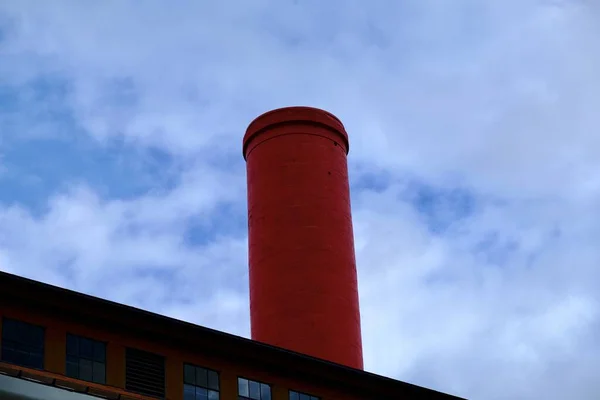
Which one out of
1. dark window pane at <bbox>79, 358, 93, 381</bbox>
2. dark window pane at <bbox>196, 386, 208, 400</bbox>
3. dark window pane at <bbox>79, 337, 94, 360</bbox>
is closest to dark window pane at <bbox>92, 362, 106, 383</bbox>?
dark window pane at <bbox>79, 358, 93, 381</bbox>

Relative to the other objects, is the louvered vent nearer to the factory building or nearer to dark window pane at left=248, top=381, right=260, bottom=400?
the factory building

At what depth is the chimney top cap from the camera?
46500mm

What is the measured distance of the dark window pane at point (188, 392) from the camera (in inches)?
1303

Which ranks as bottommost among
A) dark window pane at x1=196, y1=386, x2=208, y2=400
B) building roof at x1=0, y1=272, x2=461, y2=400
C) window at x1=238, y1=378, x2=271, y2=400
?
dark window pane at x1=196, y1=386, x2=208, y2=400

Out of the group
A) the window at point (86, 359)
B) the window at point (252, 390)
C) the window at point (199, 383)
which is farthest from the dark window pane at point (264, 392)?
the window at point (86, 359)

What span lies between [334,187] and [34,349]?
57.8ft

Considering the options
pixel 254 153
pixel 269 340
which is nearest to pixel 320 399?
pixel 269 340

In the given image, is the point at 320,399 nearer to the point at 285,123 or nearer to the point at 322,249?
the point at 322,249

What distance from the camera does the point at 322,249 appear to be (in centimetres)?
4400

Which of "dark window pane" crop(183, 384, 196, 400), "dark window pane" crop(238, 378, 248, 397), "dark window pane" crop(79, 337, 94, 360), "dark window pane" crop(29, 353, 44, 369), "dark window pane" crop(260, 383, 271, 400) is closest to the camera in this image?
"dark window pane" crop(29, 353, 44, 369)

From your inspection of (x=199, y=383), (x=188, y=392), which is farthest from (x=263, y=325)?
(x=188, y=392)

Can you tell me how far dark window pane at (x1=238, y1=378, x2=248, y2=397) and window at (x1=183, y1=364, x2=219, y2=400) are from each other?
2.34 ft

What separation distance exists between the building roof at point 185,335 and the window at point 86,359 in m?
0.54

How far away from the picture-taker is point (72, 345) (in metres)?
31.5
